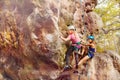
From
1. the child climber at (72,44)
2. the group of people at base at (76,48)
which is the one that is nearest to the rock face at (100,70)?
the group of people at base at (76,48)

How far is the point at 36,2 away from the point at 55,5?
554 millimetres

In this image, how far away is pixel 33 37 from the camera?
21.7 feet

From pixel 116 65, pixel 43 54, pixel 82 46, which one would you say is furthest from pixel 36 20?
pixel 116 65

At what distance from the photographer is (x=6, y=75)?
7.40 metres

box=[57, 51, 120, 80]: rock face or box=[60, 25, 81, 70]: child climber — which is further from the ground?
box=[60, 25, 81, 70]: child climber

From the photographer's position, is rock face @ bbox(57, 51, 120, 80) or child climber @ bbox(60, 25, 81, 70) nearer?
child climber @ bbox(60, 25, 81, 70)

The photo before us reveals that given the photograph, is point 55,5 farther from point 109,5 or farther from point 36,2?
point 109,5

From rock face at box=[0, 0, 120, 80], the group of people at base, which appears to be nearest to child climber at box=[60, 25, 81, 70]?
the group of people at base

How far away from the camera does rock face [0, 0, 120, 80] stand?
21.7 feet

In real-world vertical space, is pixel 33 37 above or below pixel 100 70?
above

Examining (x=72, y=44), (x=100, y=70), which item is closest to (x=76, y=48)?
(x=72, y=44)

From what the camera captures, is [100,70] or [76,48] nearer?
Result: [76,48]

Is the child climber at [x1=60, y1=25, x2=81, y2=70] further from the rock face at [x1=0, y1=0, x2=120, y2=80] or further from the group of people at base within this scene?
the rock face at [x1=0, y1=0, x2=120, y2=80]

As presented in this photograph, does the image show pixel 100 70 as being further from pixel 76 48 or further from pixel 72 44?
pixel 72 44
